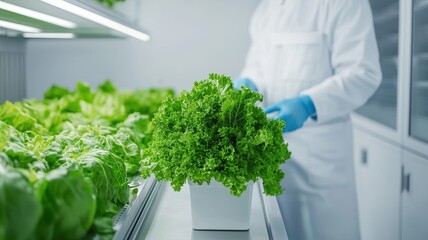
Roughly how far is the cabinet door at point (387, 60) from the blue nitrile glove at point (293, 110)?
0.89 meters

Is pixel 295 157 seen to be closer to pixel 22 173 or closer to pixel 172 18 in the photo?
pixel 22 173

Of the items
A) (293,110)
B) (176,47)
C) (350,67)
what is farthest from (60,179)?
(176,47)

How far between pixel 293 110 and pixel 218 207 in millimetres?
942

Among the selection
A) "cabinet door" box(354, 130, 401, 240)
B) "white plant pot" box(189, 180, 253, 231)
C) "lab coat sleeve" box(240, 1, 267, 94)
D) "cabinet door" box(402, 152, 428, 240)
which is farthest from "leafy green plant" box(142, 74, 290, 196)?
"lab coat sleeve" box(240, 1, 267, 94)

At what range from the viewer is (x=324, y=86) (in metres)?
2.35

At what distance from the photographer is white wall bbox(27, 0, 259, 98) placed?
199 inches

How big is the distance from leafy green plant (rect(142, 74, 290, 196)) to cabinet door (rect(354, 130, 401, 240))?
62.9 inches

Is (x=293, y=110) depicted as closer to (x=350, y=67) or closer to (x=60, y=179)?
(x=350, y=67)

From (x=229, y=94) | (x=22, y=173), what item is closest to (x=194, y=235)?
(x=229, y=94)

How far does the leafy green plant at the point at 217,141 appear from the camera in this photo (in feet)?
4.03

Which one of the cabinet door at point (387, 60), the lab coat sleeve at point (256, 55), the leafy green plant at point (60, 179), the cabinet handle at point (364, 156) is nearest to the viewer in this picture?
the leafy green plant at point (60, 179)

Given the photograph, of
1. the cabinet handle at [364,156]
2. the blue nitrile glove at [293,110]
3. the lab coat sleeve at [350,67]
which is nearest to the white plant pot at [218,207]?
the blue nitrile glove at [293,110]

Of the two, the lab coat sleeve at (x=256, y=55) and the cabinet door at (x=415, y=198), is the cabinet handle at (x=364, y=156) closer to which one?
the cabinet door at (x=415, y=198)

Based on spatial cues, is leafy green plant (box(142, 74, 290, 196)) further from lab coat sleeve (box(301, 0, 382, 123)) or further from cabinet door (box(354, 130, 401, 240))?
cabinet door (box(354, 130, 401, 240))
